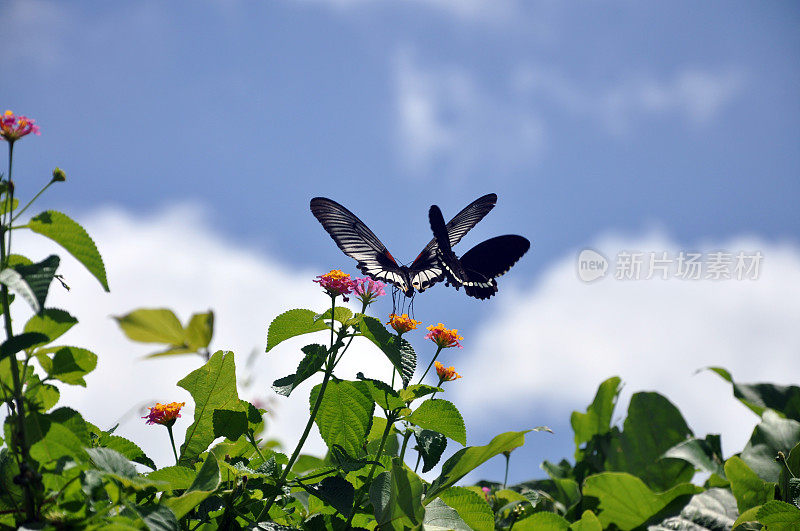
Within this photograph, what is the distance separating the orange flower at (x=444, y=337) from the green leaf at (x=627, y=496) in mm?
643

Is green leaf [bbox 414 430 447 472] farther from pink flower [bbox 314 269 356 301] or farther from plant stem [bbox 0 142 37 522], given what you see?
plant stem [bbox 0 142 37 522]

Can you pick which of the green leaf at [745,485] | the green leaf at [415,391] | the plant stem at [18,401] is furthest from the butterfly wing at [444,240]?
the green leaf at [745,485]

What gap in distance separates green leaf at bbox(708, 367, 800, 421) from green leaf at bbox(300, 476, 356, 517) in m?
1.55

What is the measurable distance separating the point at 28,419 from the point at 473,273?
3.20 ft

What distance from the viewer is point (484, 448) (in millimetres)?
1170

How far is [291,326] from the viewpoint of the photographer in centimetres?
116

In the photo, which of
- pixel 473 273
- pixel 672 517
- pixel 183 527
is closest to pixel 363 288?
pixel 473 273

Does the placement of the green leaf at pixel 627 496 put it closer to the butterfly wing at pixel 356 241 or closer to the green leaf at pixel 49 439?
the butterfly wing at pixel 356 241

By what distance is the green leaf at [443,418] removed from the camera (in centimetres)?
118

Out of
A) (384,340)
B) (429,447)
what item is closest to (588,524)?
(429,447)

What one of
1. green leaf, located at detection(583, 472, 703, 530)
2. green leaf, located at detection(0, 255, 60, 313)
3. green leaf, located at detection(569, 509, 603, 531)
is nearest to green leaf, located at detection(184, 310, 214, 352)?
green leaf, located at detection(0, 255, 60, 313)

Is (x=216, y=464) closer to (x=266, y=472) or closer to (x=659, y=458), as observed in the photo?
(x=266, y=472)

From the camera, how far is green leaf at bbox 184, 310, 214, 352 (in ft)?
2.20

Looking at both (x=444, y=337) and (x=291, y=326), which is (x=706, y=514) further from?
(x=291, y=326)
